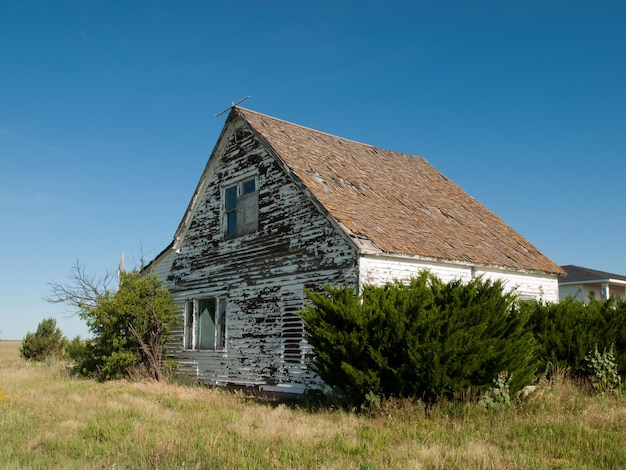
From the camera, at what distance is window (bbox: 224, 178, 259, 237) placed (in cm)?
1625

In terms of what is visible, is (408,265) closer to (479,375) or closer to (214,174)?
(479,375)

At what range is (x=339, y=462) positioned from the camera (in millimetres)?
7027

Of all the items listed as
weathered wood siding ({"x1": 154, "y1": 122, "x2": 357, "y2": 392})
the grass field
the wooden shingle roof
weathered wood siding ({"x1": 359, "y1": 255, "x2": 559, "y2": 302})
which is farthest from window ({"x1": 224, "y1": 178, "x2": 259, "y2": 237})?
the grass field

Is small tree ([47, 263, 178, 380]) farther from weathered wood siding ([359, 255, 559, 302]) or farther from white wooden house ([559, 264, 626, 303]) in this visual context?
white wooden house ([559, 264, 626, 303])

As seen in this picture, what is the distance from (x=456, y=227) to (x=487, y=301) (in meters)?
6.57

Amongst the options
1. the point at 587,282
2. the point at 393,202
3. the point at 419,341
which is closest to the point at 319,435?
the point at 419,341

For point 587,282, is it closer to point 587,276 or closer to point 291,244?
point 587,276

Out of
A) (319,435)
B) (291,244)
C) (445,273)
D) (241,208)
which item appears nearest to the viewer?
(319,435)

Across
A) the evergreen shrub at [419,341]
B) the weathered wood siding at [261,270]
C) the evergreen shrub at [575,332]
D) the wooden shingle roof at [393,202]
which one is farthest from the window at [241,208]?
the evergreen shrub at [575,332]

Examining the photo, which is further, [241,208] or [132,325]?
[132,325]

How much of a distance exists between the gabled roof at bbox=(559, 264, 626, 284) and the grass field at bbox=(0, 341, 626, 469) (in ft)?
63.2

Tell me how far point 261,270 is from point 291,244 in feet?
4.42

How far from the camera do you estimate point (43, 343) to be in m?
30.8

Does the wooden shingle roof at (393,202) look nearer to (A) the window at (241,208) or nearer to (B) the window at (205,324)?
(A) the window at (241,208)
